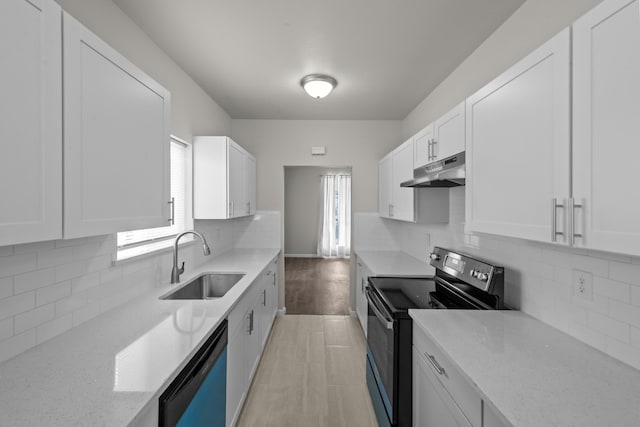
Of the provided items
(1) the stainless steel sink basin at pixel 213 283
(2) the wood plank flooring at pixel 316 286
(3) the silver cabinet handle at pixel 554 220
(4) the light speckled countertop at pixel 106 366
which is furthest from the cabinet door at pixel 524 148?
(2) the wood plank flooring at pixel 316 286

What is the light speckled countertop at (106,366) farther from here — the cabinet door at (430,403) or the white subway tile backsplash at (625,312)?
the white subway tile backsplash at (625,312)

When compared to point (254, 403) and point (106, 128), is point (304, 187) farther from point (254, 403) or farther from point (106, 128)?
point (106, 128)

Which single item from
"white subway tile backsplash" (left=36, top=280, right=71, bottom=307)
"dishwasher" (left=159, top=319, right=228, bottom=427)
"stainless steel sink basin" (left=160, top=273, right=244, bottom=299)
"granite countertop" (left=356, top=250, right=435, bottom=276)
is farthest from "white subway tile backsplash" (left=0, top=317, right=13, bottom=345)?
"granite countertop" (left=356, top=250, right=435, bottom=276)

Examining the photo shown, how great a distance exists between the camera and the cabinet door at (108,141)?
101 centimetres

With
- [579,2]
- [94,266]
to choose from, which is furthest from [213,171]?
[579,2]

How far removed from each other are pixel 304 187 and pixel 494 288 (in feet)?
23.0

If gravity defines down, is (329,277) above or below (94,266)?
below

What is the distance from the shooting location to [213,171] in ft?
9.50

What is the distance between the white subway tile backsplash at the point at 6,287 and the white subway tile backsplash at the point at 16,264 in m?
0.02

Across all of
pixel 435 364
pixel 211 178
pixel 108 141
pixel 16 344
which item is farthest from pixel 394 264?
pixel 16 344

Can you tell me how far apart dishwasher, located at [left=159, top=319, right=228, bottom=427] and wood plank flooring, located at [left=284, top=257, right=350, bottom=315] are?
2.68 m

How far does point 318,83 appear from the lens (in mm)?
2729

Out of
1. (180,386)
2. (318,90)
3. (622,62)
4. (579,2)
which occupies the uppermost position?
(318,90)

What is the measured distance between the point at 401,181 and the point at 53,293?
266 centimetres
